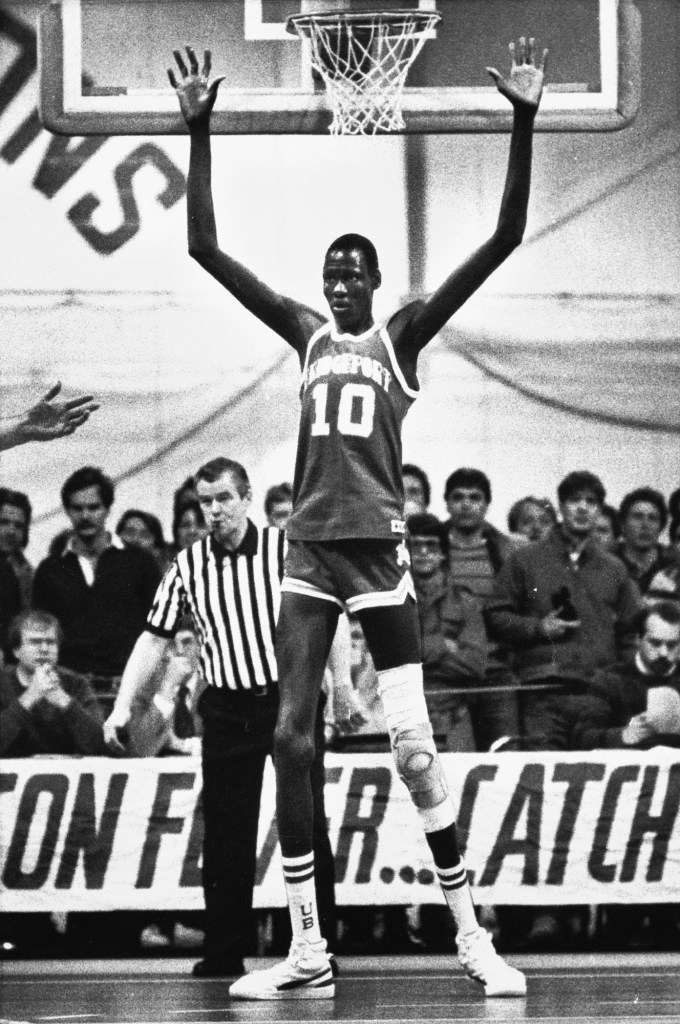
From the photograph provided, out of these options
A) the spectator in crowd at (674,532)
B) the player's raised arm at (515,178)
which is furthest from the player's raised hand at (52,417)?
the spectator in crowd at (674,532)

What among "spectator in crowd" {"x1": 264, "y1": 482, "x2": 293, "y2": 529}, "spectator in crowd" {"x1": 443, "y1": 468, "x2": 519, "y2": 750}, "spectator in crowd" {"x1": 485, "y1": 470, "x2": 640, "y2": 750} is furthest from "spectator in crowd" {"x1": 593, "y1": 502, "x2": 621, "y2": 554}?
"spectator in crowd" {"x1": 264, "y1": 482, "x2": 293, "y2": 529}

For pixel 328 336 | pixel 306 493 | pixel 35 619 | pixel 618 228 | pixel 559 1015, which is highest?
pixel 618 228

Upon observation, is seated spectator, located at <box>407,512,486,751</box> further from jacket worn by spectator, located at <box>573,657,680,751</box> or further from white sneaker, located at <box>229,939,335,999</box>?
white sneaker, located at <box>229,939,335,999</box>

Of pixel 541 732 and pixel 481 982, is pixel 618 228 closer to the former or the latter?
pixel 541 732

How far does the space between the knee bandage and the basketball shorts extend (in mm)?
250

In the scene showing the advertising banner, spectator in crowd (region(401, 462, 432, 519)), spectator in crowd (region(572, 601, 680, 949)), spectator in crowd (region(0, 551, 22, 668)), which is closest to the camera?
the advertising banner

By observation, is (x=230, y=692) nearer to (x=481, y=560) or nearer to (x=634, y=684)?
(x=634, y=684)

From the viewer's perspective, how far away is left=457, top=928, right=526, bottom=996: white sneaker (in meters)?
6.30

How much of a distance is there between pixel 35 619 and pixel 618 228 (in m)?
4.36

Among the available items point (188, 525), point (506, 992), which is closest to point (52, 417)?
point (506, 992)

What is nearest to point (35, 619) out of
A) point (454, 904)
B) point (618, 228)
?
point (454, 904)

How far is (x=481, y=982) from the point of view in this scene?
6.36m

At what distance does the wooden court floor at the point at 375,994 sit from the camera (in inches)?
238

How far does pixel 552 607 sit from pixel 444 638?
549 millimetres
